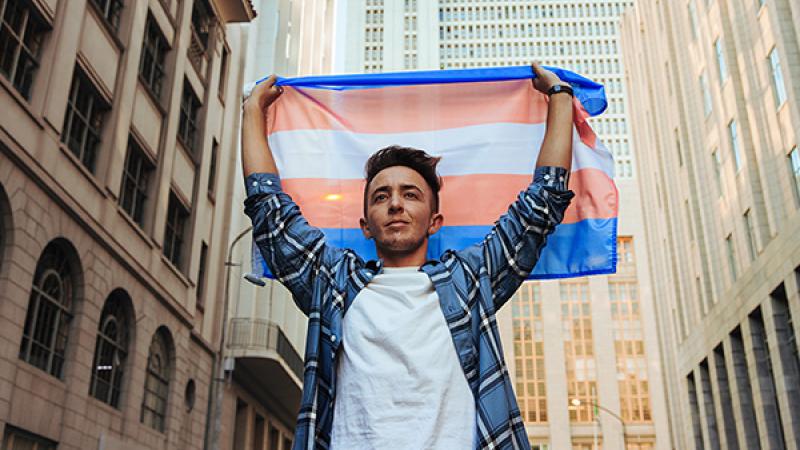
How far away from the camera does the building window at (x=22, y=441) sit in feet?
47.6

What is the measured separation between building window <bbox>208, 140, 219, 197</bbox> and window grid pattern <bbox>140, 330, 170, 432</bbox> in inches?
261

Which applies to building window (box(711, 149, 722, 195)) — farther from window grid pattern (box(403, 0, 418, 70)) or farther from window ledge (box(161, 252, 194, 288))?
window grid pattern (box(403, 0, 418, 70))

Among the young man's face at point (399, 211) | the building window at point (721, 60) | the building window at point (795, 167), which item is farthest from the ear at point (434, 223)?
the building window at point (721, 60)

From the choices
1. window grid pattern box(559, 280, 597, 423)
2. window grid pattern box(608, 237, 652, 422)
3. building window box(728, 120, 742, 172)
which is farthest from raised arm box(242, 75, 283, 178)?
window grid pattern box(608, 237, 652, 422)

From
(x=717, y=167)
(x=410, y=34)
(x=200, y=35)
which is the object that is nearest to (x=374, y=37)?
(x=410, y=34)

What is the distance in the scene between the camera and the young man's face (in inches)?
142

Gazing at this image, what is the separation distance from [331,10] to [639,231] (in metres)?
61.1

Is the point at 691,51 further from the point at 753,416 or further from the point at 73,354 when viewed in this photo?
the point at 73,354

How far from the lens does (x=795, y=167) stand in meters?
29.9

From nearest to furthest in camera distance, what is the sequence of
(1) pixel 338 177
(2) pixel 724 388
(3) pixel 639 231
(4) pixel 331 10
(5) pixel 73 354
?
(1) pixel 338 177 < (5) pixel 73 354 < (2) pixel 724 388 < (4) pixel 331 10 < (3) pixel 639 231

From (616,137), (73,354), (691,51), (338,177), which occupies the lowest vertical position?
(338,177)

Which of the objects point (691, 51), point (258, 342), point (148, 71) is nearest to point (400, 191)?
point (148, 71)

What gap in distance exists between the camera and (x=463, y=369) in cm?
319

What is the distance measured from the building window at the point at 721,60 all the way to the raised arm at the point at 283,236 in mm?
36316
